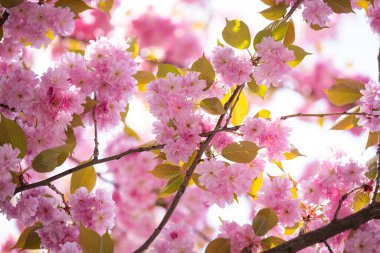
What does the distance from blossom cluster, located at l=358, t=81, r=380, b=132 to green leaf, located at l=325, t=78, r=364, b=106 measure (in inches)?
8.8

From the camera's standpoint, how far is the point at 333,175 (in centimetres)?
162

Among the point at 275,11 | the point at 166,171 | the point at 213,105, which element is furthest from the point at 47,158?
the point at 275,11

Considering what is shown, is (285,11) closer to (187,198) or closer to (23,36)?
(23,36)

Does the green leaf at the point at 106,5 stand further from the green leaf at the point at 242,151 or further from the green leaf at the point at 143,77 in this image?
the green leaf at the point at 242,151

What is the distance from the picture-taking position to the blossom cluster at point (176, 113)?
1436 millimetres

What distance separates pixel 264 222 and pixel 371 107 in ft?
1.64

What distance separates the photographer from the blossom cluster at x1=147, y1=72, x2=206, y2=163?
1436 millimetres

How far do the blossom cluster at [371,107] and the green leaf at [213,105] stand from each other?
0.43m

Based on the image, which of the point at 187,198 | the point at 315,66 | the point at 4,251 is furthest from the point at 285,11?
the point at 315,66

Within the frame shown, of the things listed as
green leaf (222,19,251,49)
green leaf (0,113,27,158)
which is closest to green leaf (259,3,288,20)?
green leaf (222,19,251,49)

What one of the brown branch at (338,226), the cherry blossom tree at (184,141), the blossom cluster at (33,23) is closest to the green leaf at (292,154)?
the cherry blossom tree at (184,141)

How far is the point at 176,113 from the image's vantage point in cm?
148

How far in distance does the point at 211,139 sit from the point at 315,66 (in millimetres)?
3153

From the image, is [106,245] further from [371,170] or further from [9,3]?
[371,170]
